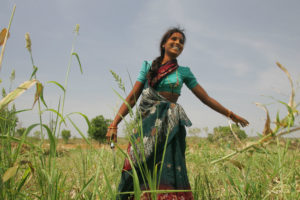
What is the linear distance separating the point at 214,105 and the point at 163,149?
0.68 meters

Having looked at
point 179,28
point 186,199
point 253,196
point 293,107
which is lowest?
point 186,199

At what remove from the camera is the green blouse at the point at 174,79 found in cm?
223

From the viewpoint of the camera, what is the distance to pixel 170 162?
6.64 feet

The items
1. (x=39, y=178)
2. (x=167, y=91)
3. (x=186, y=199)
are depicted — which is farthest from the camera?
(x=167, y=91)

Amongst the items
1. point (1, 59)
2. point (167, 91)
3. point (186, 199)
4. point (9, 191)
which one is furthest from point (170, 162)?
point (1, 59)

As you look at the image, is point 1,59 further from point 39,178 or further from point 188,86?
point 188,86

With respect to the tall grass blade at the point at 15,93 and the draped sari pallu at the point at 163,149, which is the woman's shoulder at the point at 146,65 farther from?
the tall grass blade at the point at 15,93

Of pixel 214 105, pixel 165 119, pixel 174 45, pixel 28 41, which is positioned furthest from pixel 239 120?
pixel 28 41

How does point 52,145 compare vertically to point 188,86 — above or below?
below

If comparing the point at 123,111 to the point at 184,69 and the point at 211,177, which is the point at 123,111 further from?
the point at 211,177

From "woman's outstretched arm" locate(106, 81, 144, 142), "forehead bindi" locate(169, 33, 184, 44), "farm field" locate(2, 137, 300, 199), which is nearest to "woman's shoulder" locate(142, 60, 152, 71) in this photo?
"woman's outstretched arm" locate(106, 81, 144, 142)

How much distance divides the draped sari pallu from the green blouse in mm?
118

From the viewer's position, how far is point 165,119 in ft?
6.88

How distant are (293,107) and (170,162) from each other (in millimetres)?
1407
